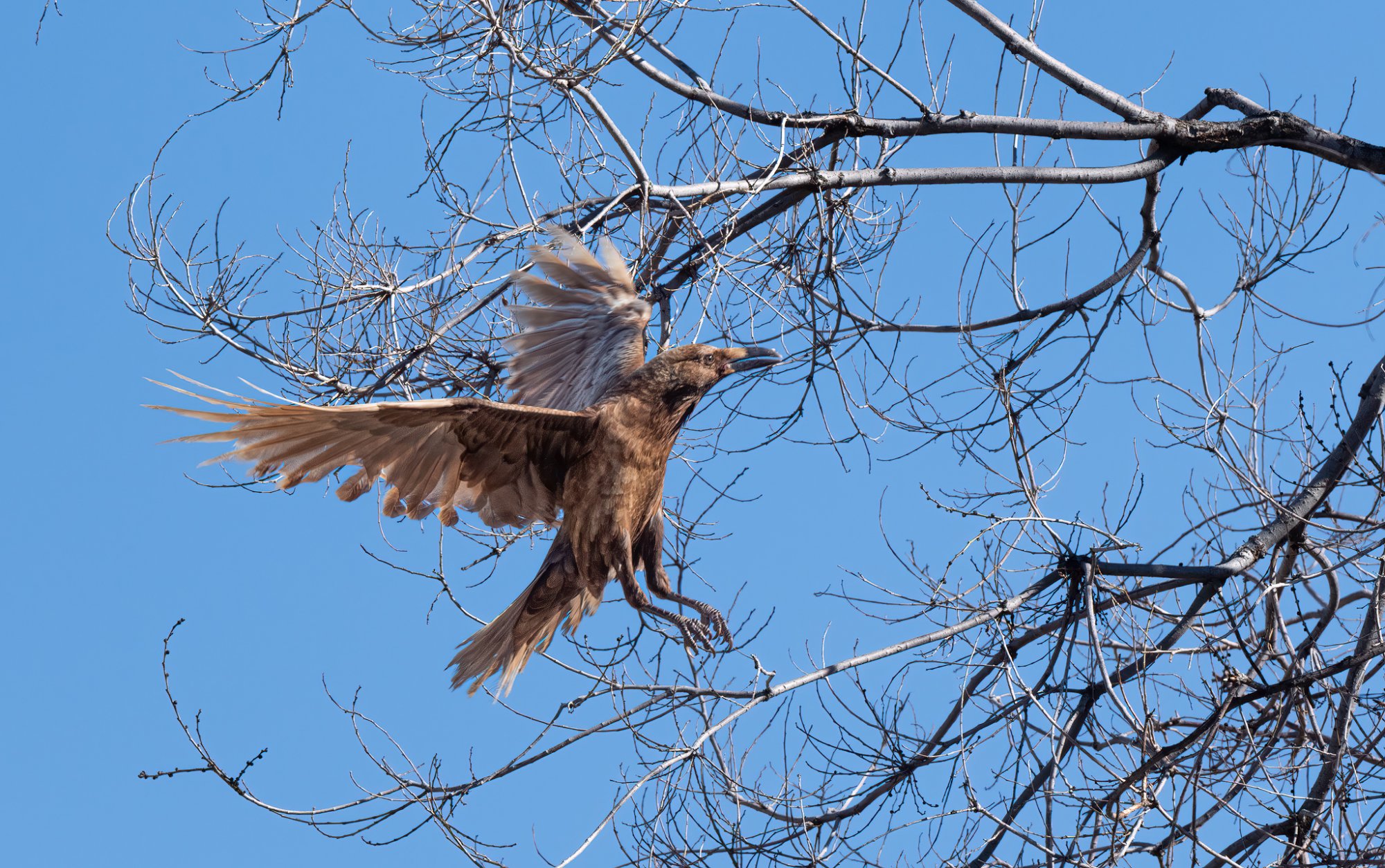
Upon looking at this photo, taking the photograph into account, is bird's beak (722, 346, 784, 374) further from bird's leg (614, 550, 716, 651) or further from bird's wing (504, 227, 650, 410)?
bird's leg (614, 550, 716, 651)

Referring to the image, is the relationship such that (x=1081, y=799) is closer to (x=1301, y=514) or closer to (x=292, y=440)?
(x=1301, y=514)

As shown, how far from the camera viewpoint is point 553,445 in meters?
4.52

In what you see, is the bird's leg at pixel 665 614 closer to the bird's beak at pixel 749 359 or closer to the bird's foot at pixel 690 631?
the bird's foot at pixel 690 631

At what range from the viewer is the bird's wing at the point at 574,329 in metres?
4.84

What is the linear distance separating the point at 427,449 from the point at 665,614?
1005mm

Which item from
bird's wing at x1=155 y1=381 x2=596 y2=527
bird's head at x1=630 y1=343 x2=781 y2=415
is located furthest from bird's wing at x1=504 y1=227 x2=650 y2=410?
bird's wing at x1=155 y1=381 x2=596 y2=527

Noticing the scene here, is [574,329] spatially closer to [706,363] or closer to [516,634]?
[706,363]

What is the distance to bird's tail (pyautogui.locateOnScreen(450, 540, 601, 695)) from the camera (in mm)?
4750

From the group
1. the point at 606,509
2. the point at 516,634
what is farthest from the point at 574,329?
the point at 516,634

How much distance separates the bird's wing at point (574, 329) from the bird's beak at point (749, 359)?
365 mm

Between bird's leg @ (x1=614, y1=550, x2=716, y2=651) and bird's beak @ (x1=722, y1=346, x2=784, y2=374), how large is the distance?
77 centimetres

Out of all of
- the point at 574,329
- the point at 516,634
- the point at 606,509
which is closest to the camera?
the point at 606,509

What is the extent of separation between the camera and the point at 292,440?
3.97 metres

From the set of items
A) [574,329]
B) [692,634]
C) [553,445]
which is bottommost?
[692,634]
